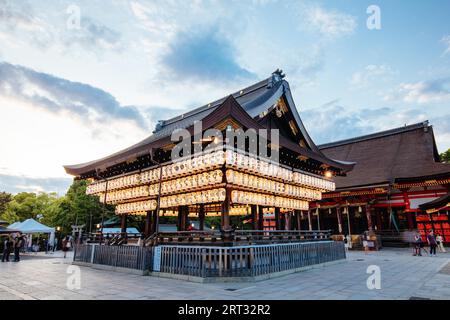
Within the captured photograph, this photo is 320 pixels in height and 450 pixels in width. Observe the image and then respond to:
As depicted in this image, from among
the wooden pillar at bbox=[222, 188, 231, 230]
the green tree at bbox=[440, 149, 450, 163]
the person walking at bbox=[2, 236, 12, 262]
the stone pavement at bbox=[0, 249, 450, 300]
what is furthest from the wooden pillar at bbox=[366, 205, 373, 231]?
the person walking at bbox=[2, 236, 12, 262]

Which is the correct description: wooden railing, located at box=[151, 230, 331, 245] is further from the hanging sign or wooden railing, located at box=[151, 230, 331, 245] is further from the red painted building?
the red painted building

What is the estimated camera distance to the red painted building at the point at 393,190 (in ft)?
77.4

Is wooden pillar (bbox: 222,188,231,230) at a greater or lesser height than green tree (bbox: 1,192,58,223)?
lesser

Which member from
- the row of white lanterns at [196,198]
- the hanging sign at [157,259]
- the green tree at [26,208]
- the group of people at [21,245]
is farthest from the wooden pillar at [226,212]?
the green tree at [26,208]

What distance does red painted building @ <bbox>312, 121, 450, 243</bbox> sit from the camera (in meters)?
23.6

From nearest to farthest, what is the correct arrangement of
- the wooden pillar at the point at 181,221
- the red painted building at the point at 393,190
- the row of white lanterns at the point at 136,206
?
the wooden pillar at the point at 181,221, the row of white lanterns at the point at 136,206, the red painted building at the point at 393,190

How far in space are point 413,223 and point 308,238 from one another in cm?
1632

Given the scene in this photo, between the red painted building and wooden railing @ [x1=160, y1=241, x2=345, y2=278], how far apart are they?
15.9 m

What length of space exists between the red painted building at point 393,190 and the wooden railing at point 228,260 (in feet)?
52.0

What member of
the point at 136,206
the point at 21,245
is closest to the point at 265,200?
the point at 136,206

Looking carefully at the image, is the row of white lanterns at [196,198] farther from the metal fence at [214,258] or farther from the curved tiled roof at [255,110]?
the curved tiled roof at [255,110]

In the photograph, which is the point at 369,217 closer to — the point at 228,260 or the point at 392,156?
the point at 392,156

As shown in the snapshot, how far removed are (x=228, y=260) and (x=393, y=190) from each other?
23.5 metres
